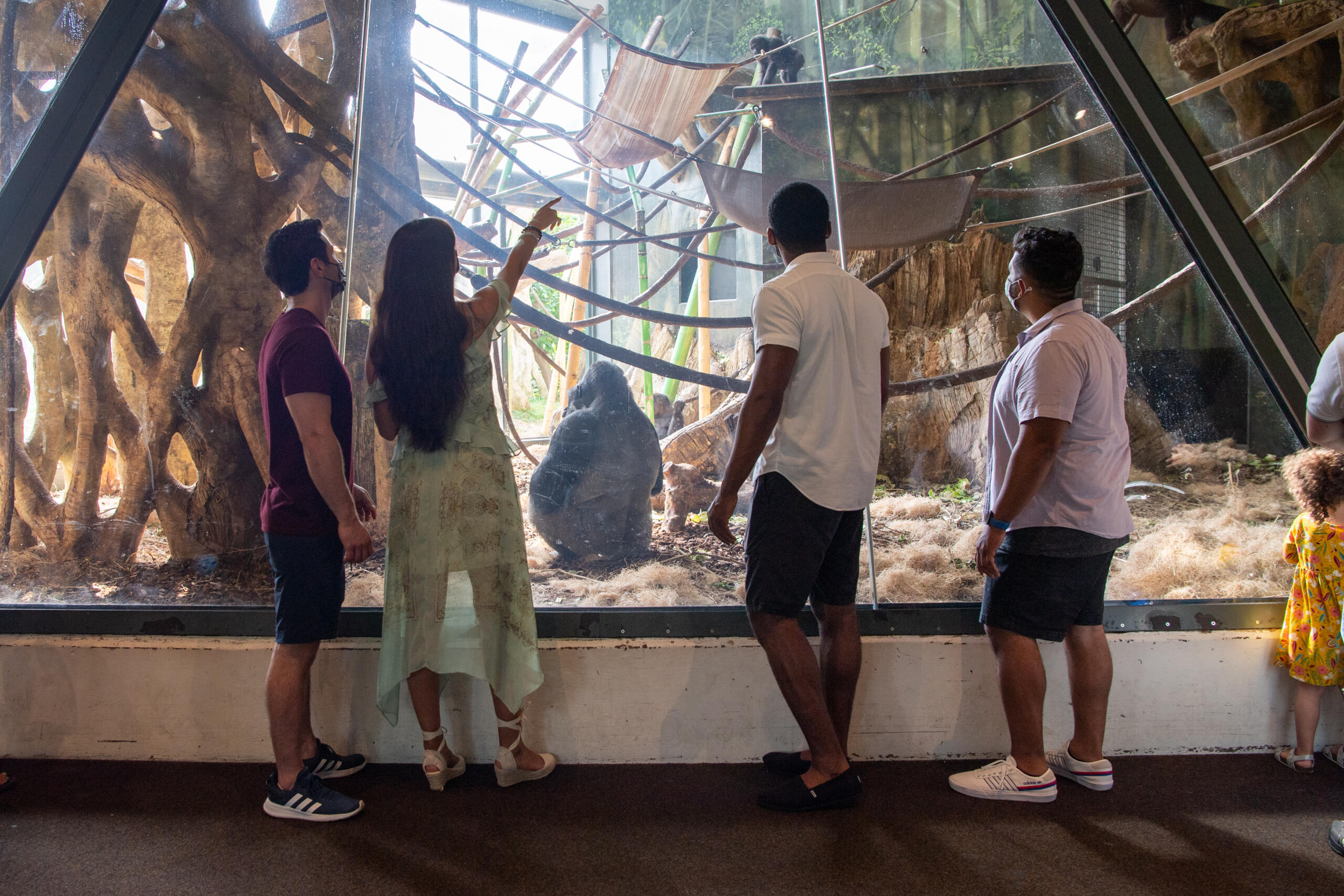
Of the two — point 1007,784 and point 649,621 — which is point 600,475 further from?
point 1007,784

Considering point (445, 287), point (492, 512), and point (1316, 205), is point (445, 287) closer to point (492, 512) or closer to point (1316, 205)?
point (492, 512)

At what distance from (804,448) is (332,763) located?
131 centimetres

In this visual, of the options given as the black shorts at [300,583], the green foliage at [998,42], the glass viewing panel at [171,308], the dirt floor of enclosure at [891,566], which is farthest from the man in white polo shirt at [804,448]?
the glass viewing panel at [171,308]

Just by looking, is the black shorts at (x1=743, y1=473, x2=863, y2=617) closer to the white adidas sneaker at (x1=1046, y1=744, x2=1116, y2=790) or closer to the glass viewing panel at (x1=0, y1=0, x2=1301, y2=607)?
the glass viewing panel at (x1=0, y1=0, x2=1301, y2=607)

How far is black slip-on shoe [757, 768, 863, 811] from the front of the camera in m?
1.49

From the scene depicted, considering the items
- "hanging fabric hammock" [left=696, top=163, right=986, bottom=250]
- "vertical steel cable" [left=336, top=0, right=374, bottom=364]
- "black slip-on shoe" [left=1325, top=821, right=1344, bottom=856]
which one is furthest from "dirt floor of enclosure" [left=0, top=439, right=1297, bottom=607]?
"hanging fabric hammock" [left=696, top=163, right=986, bottom=250]

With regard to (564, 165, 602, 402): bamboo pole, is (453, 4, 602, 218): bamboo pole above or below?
above

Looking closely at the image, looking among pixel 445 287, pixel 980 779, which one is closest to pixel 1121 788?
pixel 980 779

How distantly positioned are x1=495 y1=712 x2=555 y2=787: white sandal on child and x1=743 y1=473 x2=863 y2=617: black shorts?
1.98 ft

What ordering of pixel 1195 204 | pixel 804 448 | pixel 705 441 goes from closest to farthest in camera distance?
pixel 804 448
pixel 1195 204
pixel 705 441

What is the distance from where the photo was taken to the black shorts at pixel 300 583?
1.50 metres

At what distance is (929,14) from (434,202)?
1.70 m

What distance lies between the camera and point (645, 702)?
179 centimetres

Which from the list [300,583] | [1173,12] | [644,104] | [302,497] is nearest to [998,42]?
[1173,12]
